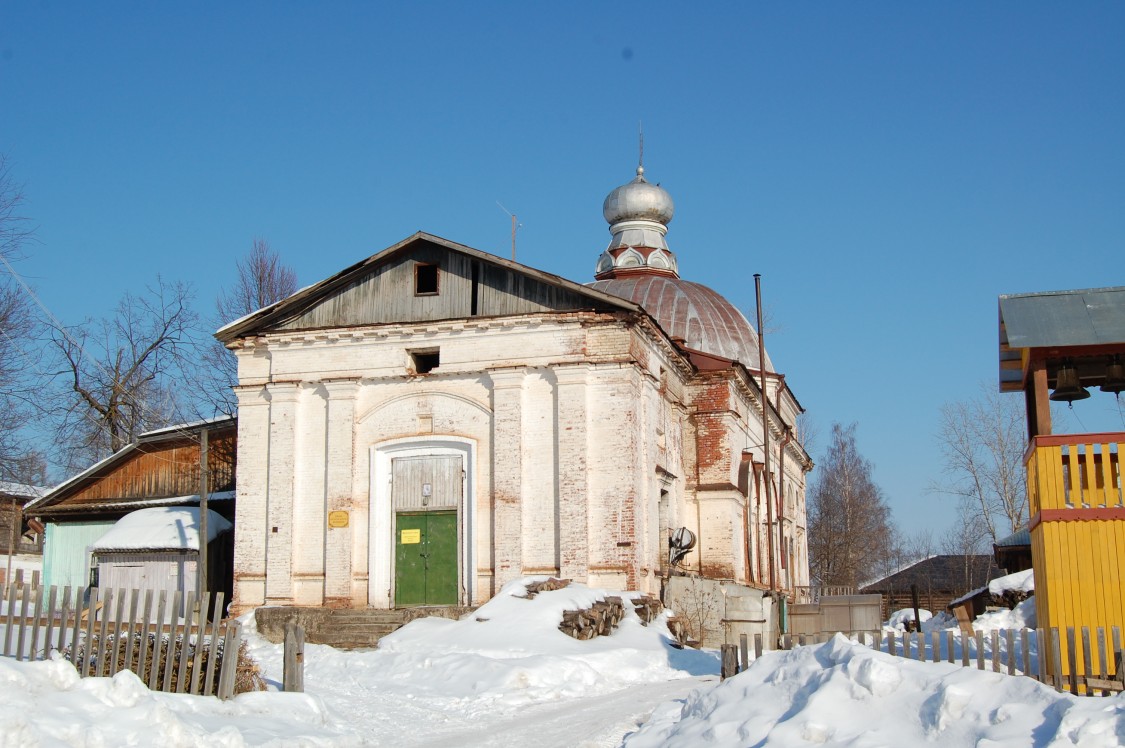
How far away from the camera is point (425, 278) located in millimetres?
22109

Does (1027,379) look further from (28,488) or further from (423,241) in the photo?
(28,488)

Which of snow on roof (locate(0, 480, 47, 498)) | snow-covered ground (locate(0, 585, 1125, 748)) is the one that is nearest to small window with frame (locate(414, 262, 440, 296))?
snow-covered ground (locate(0, 585, 1125, 748))

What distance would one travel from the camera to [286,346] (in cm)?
2228

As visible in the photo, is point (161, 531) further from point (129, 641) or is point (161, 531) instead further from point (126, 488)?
point (129, 641)

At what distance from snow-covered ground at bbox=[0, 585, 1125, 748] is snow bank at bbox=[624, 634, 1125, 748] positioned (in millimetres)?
13

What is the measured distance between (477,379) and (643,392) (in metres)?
3.10

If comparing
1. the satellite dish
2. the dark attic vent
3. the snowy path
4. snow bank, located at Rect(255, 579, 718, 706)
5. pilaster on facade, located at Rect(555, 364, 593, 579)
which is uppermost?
the dark attic vent

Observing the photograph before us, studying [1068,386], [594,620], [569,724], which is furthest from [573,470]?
[1068,386]

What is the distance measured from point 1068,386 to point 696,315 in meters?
20.3

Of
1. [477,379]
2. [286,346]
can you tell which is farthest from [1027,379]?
[286,346]

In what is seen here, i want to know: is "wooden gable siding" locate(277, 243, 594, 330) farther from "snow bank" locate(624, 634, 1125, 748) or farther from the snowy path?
"snow bank" locate(624, 634, 1125, 748)

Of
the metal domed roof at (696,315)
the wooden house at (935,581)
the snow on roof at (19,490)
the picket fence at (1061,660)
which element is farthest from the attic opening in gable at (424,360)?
the wooden house at (935,581)

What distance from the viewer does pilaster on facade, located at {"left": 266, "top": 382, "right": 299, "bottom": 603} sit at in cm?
2152

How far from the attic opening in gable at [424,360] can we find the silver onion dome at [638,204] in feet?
61.0
